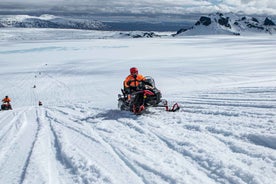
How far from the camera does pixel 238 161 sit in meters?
3.94

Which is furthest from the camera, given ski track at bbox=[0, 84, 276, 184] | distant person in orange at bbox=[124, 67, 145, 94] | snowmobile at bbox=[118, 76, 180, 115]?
distant person in orange at bbox=[124, 67, 145, 94]

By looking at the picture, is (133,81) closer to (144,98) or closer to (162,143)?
(144,98)

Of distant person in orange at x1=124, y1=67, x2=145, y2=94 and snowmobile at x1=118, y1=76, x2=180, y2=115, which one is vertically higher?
distant person in orange at x1=124, y1=67, x2=145, y2=94

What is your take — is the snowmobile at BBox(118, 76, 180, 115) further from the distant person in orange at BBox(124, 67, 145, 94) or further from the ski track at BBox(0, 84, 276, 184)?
the ski track at BBox(0, 84, 276, 184)

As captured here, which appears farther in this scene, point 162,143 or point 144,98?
point 144,98

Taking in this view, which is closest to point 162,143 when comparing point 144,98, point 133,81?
point 144,98

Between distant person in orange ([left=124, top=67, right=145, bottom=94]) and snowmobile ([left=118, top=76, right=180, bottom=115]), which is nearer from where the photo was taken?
snowmobile ([left=118, top=76, right=180, bottom=115])

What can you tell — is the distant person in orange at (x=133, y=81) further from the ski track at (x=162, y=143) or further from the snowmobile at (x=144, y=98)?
the ski track at (x=162, y=143)

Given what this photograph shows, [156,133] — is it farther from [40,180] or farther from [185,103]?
[185,103]

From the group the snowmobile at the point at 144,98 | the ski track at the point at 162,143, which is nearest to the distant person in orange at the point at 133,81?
the snowmobile at the point at 144,98

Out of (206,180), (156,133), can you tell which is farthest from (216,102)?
(206,180)

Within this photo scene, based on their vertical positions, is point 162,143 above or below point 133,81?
below


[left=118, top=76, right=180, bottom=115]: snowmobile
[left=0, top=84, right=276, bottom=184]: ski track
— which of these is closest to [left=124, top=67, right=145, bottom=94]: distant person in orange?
[left=118, top=76, right=180, bottom=115]: snowmobile

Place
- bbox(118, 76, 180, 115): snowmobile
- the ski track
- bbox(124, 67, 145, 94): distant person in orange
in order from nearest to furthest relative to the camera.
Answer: the ski track < bbox(118, 76, 180, 115): snowmobile < bbox(124, 67, 145, 94): distant person in orange
